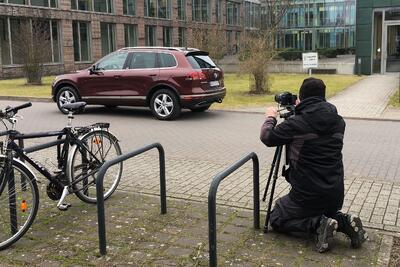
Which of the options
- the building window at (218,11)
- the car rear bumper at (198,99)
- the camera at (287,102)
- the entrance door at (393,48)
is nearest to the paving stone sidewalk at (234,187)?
the camera at (287,102)

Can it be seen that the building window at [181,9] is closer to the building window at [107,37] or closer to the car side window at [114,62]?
the building window at [107,37]

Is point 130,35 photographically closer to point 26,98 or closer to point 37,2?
point 37,2

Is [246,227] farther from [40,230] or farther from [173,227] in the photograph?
[40,230]

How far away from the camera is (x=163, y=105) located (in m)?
12.4

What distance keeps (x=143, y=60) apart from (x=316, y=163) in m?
9.31

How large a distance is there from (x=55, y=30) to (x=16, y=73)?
4.62 m

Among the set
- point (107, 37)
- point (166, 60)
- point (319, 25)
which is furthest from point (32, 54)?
point (319, 25)

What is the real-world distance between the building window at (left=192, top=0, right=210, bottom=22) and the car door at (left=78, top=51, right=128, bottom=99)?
1517 inches

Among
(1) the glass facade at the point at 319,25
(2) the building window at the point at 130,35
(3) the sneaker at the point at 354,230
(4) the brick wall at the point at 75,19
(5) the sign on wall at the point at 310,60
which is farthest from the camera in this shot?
(1) the glass facade at the point at 319,25

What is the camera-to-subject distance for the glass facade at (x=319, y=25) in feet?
181

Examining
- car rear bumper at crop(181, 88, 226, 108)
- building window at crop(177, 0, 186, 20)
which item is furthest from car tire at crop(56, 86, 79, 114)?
building window at crop(177, 0, 186, 20)

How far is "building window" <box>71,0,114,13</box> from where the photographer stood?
34.3 metres

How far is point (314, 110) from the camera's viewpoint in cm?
412

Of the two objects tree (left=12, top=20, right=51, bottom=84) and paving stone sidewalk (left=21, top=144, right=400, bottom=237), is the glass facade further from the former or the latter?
paving stone sidewalk (left=21, top=144, right=400, bottom=237)
